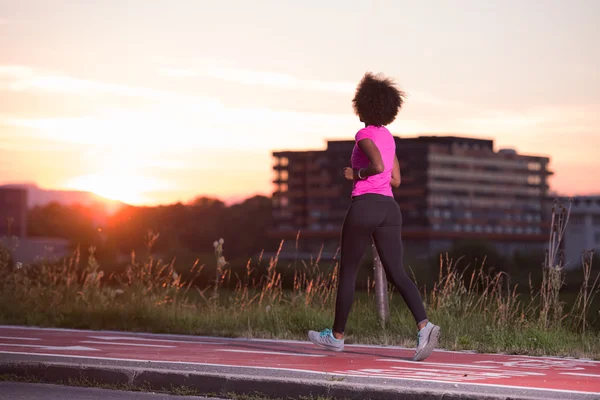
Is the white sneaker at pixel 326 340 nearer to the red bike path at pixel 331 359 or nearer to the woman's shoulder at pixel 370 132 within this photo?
the red bike path at pixel 331 359

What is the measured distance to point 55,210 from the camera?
→ 7534 inches

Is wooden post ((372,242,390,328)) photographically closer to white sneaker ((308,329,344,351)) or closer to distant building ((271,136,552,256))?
white sneaker ((308,329,344,351))

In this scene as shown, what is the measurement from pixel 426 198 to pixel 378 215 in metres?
173

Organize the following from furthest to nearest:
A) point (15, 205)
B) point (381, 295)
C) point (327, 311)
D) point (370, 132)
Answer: point (15, 205)
point (327, 311)
point (381, 295)
point (370, 132)

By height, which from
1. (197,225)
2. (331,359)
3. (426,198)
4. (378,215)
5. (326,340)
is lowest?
(197,225)

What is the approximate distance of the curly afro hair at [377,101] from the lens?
27.3 ft

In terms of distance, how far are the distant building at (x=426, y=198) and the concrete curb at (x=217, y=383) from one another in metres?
164

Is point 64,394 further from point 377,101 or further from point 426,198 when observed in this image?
point 426,198

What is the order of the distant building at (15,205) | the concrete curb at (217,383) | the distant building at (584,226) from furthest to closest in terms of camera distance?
the distant building at (584,226), the distant building at (15,205), the concrete curb at (217,383)

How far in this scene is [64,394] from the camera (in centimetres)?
705

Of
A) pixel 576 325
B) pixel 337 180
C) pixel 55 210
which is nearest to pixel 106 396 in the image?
pixel 576 325

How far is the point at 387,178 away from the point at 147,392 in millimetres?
2665

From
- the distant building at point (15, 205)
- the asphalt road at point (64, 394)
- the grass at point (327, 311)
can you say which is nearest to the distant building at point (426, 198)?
the distant building at point (15, 205)

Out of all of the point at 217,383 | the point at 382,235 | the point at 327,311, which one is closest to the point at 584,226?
the point at 327,311
